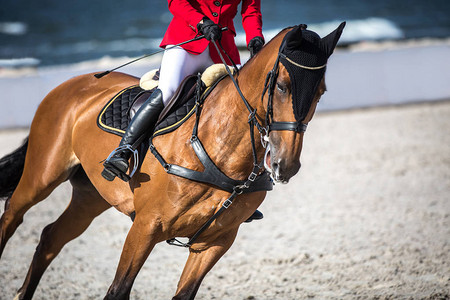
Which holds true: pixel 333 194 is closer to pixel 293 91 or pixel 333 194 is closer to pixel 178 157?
pixel 178 157

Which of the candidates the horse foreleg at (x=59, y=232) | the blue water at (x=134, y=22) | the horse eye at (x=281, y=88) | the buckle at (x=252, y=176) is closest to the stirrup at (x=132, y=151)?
the buckle at (x=252, y=176)

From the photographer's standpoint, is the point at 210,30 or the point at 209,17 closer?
the point at 210,30

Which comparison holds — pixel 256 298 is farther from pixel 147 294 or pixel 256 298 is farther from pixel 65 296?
pixel 65 296

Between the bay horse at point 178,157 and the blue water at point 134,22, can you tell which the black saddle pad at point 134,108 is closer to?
Answer: the bay horse at point 178,157

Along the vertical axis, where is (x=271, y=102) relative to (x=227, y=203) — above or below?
above

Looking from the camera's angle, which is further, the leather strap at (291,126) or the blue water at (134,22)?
the blue water at (134,22)

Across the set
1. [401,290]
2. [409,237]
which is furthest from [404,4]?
[401,290]

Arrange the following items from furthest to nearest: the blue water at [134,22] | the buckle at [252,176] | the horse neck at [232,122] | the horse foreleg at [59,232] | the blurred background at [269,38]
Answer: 1. the blue water at [134,22]
2. the blurred background at [269,38]
3. the horse foreleg at [59,232]
4. the buckle at [252,176]
5. the horse neck at [232,122]

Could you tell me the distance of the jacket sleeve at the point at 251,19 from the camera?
3061 mm

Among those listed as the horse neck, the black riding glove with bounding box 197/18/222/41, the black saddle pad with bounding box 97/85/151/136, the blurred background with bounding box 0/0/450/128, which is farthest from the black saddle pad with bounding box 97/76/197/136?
the blurred background with bounding box 0/0/450/128

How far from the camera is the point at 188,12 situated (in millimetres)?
2980

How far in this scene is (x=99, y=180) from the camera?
11.4 ft

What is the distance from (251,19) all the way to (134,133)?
95cm

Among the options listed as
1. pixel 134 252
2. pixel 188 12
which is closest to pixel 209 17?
pixel 188 12
